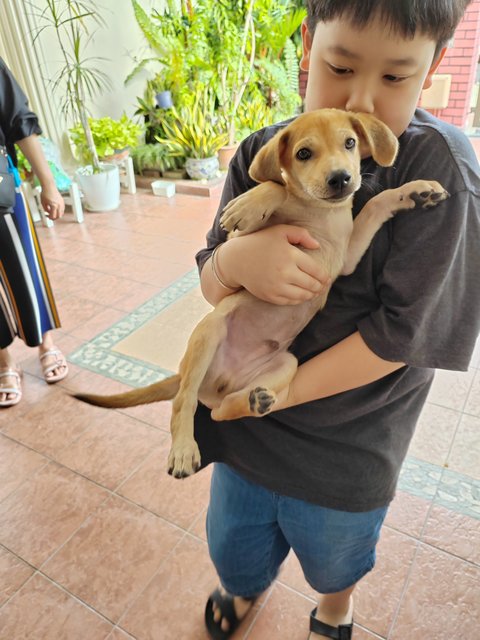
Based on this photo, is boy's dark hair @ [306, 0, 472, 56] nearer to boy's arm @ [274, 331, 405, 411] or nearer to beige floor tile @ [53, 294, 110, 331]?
boy's arm @ [274, 331, 405, 411]

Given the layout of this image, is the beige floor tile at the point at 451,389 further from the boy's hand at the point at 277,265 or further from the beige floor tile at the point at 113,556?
the boy's hand at the point at 277,265

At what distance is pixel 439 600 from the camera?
56.4 inches

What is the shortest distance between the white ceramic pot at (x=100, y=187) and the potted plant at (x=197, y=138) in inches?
34.9

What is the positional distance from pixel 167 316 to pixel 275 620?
5.96 feet

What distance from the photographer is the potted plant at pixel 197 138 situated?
523 cm

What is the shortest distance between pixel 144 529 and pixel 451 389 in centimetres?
147

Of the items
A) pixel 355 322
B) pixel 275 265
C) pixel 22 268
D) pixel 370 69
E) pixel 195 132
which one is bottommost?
pixel 195 132

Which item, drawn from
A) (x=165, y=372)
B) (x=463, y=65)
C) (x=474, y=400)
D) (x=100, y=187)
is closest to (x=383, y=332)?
(x=474, y=400)

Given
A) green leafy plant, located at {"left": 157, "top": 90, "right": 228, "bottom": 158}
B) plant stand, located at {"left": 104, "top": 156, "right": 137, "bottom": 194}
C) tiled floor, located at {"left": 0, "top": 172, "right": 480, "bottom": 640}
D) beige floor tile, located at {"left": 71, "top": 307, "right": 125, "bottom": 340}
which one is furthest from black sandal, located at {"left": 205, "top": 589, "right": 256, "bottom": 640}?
green leafy plant, located at {"left": 157, "top": 90, "right": 228, "bottom": 158}

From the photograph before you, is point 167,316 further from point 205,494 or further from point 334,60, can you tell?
point 334,60

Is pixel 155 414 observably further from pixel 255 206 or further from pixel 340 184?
pixel 340 184

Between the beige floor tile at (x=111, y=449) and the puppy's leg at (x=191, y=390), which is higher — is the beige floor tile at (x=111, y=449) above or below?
below

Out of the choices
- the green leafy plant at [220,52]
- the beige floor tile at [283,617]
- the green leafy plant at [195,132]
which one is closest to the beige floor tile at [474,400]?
the beige floor tile at [283,617]

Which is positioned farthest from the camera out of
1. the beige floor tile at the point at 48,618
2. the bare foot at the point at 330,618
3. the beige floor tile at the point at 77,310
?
the beige floor tile at the point at 77,310
